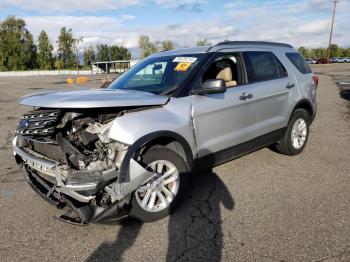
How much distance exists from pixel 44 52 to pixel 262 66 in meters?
90.1

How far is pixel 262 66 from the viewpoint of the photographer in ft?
17.8

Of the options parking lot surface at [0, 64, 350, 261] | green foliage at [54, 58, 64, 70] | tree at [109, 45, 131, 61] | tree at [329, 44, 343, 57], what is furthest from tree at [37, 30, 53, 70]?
parking lot surface at [0, 64, 350, 261]

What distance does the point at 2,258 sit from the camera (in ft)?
10.9

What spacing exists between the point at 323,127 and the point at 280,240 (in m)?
6.04

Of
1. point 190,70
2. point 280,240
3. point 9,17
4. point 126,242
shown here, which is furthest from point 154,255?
point 9,17

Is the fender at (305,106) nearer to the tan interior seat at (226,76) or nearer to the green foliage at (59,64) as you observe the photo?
the tan interior seat at (226,76)

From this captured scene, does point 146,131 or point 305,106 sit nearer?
point 146,131

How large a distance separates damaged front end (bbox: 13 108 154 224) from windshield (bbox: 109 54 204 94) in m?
0.89

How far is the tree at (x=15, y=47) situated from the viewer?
84812mm

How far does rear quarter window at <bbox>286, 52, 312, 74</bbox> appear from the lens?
6148mm

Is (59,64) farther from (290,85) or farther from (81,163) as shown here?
(81,163)

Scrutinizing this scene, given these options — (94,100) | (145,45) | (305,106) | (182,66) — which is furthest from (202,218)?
(145,45)

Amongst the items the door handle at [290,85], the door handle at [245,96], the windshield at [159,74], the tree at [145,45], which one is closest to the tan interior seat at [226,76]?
the door handle at [245,96]

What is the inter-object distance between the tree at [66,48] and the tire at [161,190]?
88.8 meters
